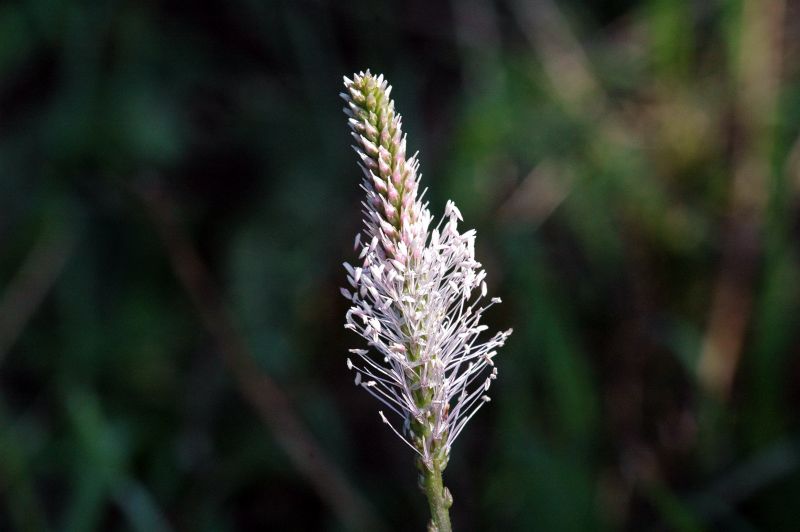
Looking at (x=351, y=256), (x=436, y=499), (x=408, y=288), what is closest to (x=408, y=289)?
(x=408, y=288)

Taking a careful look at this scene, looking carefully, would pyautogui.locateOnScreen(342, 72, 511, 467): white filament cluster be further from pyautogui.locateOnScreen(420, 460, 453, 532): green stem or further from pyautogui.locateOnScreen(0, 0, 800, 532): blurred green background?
pyautogui.locateOnScreen(0, 0, 800, 532): blurred green background

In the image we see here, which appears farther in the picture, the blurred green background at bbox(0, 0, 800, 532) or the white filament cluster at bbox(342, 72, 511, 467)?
the blurred green background at bbox(0, 0, 800, 532)

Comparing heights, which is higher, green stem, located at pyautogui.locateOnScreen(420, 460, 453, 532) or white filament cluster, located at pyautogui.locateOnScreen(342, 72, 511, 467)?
white filament cluster, located at pyautogui.locateOnScreen(342, 72, 511, 467)

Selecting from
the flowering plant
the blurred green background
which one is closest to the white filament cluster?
the flowering plant

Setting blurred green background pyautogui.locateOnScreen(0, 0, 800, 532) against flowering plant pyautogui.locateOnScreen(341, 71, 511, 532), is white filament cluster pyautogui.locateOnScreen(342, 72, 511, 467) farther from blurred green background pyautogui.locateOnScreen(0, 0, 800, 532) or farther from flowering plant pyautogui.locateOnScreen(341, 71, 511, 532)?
blurred green background pyautogui.locateOnScreen(0, 0, 800, 532)

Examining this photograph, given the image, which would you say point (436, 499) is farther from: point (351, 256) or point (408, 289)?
point (351, 256)

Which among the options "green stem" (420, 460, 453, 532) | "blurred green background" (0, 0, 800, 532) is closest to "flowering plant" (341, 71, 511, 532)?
"green stem" (420, 460, 453, 532)

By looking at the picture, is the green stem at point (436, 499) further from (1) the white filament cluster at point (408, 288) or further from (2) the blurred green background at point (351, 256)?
(2) the blurred green background at point (351, 256)
